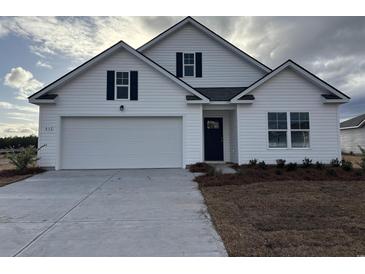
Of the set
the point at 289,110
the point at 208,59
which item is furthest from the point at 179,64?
the point at 289,110

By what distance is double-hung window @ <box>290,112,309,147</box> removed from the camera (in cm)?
1251

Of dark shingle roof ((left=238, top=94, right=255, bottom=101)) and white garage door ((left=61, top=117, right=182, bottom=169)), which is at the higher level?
dark shingle roof ((left=238, top=94, right=255, bottom=101))

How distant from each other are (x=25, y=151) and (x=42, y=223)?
7777mm

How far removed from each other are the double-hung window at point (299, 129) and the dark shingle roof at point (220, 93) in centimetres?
311

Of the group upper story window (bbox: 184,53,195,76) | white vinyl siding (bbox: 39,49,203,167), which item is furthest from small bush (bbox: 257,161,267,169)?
upper story window (bbox: 184,53,195,76)

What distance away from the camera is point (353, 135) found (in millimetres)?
24875

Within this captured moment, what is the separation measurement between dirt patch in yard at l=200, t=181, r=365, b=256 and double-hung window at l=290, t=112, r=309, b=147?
14.1 feet

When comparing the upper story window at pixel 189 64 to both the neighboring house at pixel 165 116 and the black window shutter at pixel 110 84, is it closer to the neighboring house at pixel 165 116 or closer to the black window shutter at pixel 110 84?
the neighboring house at pixel 165 116

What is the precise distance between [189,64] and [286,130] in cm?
649

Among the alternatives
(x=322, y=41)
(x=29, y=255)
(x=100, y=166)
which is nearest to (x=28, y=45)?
(x=100, y=166)

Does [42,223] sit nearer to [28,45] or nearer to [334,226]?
[334,226]

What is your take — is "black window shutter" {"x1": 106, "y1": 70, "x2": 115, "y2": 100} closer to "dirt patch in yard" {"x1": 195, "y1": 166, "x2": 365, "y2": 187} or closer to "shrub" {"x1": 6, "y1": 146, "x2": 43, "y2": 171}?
"shrub" {"x1": 6, "y1": 146, "x2": 43, "y2": 171}

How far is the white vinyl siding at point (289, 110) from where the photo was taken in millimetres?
12422

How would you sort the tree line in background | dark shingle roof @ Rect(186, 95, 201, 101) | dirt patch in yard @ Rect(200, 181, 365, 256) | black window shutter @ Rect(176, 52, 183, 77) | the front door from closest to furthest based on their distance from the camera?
1. dirt patch in yard @ Rect(200, 181, 365, 256)
2. dark shingle roof @ Rect(186, 95, 201, 101)
3. the front door
4. black window shutter @ Rect(176, 52, 183, 77)
5. the tree line in background
